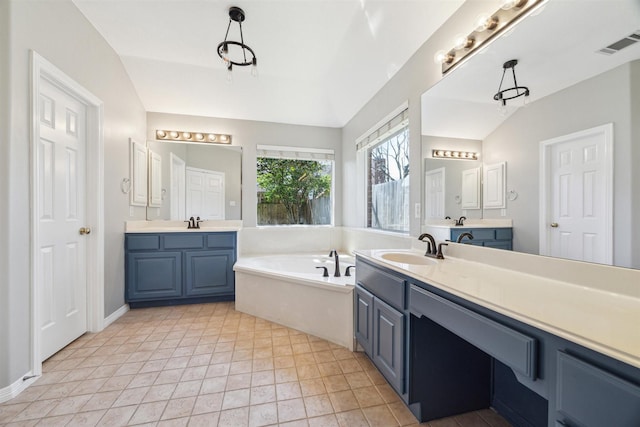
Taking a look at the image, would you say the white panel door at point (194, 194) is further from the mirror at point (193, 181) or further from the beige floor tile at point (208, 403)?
the beige floor tile at point (208, 403)

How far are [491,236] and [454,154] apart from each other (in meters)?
0.61

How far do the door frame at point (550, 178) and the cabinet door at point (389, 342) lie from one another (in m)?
0.81

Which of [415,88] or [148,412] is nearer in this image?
[148,412]

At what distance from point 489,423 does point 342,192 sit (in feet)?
10.5

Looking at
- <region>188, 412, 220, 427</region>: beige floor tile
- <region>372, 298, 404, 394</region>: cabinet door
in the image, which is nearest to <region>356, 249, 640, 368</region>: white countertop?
<region>372, 298, 404, 394</region>: cabinet door

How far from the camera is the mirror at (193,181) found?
346 cm

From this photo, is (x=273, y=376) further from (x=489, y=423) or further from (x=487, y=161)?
(x=487, y=161)

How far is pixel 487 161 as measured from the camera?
155cm

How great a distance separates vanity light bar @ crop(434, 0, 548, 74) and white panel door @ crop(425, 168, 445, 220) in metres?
0.74

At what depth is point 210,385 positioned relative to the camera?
1.67 meters

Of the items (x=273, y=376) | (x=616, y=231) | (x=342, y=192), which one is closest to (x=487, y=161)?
(x=616, y=231)

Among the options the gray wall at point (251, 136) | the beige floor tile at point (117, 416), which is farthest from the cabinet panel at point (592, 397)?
the gray wall at point (251, 136)

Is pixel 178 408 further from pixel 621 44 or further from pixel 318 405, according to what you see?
pixel 621 44

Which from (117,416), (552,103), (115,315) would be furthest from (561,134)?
(115,315)
